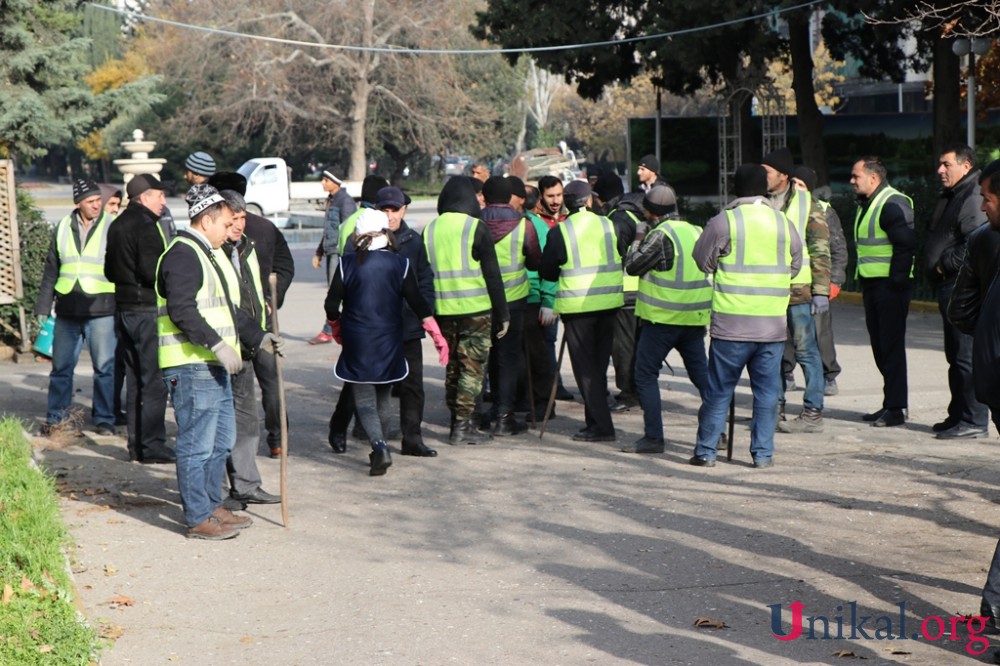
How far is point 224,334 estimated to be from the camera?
25.1 ft

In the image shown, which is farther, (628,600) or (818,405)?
(818,405)

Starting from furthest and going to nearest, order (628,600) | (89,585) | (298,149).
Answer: (298,149), (89,585), (628,600)

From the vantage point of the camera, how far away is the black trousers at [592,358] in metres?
10.0

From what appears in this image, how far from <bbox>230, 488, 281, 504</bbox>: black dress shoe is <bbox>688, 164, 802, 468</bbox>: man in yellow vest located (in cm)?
298

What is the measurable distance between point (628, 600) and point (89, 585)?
269cm

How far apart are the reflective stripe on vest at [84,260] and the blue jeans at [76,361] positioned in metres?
0.25

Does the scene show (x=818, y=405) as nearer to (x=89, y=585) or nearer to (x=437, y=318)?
(x=437, y=318)

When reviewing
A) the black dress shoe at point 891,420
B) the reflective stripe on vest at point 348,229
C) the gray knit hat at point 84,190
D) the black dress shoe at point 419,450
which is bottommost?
the black dress shoe at point 419,450

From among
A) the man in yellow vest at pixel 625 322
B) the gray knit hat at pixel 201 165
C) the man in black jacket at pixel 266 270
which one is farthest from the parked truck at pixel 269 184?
the man in black jacket at pixel 266 270

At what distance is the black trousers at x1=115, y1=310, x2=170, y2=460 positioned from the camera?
31.8ft

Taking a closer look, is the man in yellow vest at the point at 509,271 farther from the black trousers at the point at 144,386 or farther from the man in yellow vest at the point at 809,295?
the black trousers at the point at 144,386

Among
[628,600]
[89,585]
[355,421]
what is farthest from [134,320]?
[628,600]

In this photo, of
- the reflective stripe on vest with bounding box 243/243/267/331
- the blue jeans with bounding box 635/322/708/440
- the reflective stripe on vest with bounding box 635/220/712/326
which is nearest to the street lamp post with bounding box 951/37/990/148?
the reflective stripe on vest with bounding box 635/220/712/326

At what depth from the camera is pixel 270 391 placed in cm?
985
